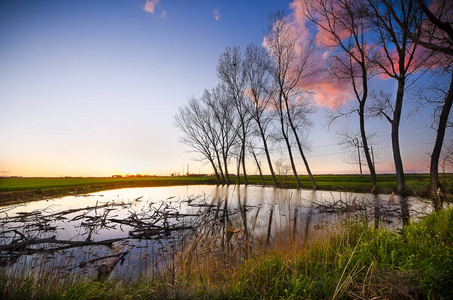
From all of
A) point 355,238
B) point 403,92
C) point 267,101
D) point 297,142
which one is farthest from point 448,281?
point 267,101

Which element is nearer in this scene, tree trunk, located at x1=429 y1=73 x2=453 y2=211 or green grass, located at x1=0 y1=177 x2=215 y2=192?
tree trunk, located at x1=429 y1=73 x2=453 y2=211

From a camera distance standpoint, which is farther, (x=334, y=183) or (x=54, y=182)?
(x=54, y=182)

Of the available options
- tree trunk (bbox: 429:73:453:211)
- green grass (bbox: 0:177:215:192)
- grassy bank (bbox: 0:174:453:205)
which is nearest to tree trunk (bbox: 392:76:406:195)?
grassy bank (bbox: 0:174:453:205)

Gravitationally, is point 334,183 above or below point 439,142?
below

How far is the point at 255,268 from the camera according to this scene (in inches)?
118

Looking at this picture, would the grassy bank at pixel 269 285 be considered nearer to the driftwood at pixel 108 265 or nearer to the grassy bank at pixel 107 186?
the driftwood at pixel 108 265

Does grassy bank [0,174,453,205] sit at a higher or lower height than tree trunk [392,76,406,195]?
lower

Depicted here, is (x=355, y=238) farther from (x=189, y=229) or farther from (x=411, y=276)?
(x=189, y=229)

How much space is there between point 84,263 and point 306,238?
4709mm

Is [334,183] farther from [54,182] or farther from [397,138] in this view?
[54,182]

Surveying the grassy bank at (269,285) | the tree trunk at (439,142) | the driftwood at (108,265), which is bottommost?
the driftwood at (108,265)

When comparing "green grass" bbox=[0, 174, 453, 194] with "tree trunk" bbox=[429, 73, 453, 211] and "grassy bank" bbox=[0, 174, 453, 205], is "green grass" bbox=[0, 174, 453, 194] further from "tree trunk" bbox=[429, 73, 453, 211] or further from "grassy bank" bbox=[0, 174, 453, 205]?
"tree trunk" bbox=[429, 73, 453, 211]

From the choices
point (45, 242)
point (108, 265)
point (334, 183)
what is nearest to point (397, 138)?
point (334, 183)

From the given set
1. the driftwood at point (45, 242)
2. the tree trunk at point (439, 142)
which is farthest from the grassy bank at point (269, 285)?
the tree trunk at point (439, 142)
